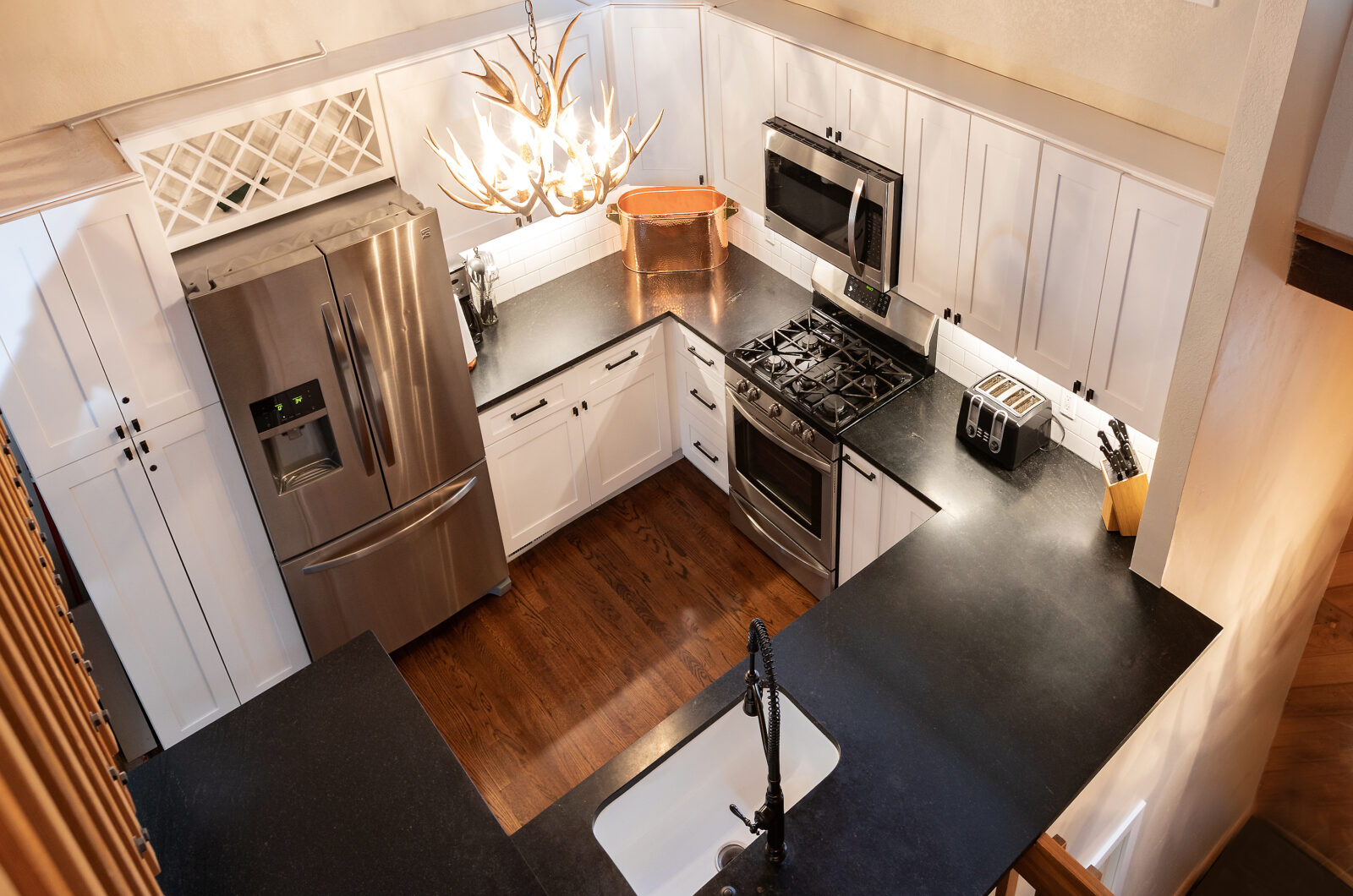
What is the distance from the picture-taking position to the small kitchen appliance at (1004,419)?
3.71m

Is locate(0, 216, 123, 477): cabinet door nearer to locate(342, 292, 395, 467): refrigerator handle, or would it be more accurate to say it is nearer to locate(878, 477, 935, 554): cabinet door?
locate(342, 292, 395, 467): refrigerator handle

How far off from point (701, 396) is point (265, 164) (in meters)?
2.14

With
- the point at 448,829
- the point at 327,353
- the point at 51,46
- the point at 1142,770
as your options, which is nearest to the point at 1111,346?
the point at 1142,770

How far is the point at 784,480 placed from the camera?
14.8 ft

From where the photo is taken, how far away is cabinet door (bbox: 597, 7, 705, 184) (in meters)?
4.29

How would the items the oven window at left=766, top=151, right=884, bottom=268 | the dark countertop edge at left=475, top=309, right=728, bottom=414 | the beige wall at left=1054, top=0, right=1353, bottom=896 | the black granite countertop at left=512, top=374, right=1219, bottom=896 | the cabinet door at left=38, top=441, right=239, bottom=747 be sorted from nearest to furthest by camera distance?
the beige wall at left=1054, top=0, right=1353, bottom=896
the black granite countertop at left=512, top=374, right=1219, bottom=896
the cabinet door at left=38, top=441, right=239, bottom=747
the oven window at left=766, top=151, right=884, bottom=268
the dark countertop edge at left=475, top=309, right=728, bottom=414

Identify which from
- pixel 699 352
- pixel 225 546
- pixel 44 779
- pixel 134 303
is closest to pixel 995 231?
pixel 699 352

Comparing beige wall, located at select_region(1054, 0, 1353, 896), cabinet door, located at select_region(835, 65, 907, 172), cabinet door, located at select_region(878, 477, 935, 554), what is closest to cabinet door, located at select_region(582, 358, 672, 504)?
cabinet door, located at select_region(878, 477, 935, 554)

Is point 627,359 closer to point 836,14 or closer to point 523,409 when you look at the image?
point 523,409

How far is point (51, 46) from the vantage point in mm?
3602

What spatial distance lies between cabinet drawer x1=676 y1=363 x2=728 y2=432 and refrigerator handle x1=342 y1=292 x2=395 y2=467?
148 cm

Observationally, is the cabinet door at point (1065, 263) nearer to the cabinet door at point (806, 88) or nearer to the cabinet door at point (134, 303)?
the cabinet door at point (806, 88)

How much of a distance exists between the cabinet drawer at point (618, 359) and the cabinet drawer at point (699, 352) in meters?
0.11

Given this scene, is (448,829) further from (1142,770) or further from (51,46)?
(51,46)
